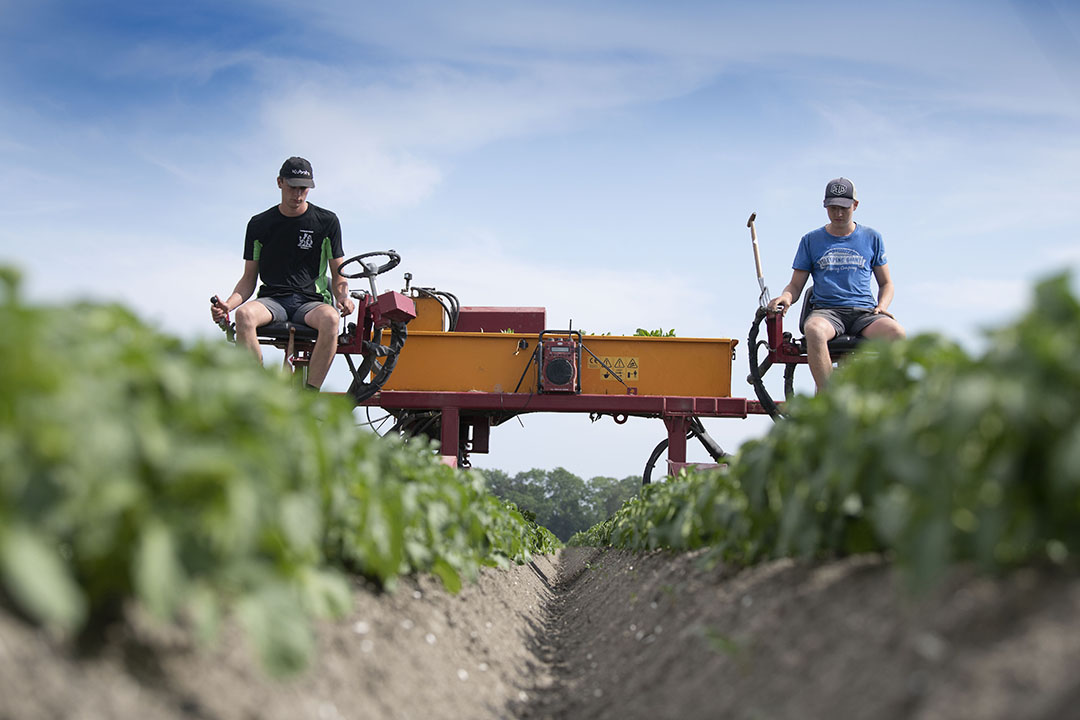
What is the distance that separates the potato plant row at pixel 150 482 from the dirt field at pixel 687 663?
0.50 feet

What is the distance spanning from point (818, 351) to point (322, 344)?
3267 millimetres

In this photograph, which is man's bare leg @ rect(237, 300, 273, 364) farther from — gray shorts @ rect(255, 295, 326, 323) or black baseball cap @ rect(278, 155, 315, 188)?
black baseball cap @ rect(278, 155, 315, 188)

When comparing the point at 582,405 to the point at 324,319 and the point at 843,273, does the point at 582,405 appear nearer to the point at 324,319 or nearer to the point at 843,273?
the point at 843,273

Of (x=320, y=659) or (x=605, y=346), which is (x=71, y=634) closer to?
(x=320, y=659)

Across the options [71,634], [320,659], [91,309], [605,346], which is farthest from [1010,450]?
[605,346]

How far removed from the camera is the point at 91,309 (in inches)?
87.7

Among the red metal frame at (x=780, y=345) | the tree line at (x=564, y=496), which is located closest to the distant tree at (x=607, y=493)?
the tree line at (x=564, y=496)

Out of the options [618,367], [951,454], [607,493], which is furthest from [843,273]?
[607,493]

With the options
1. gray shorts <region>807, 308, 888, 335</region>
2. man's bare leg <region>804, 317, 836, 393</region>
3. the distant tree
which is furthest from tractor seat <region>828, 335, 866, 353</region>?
the distant tree

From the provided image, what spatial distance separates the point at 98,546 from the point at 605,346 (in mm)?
8131

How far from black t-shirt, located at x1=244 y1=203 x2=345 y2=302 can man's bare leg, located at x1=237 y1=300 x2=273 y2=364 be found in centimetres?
38

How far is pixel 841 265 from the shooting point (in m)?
6.59

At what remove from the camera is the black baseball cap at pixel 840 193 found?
6.56 meters

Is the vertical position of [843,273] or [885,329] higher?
[843,273]
